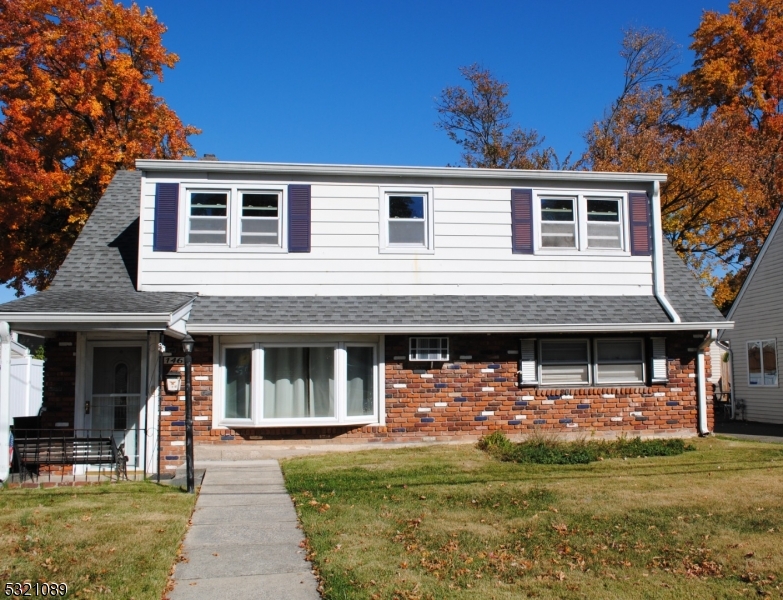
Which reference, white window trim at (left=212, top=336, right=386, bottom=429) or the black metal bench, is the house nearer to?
white window trim at (left=212, top=336, right=386, bottom=429)

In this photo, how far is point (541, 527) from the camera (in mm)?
8180

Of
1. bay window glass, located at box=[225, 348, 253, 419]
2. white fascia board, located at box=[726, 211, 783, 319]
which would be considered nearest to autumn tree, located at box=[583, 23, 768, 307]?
white fascia board, located at box=[726, 211, 783, 319]

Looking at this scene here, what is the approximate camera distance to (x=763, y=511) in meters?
8.80

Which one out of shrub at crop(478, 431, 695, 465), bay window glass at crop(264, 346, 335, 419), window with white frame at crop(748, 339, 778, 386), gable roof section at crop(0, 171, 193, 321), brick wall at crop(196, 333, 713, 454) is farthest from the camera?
window with white frame at crop(748, 339, 778, 386)

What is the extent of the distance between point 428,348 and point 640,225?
501 centimetres

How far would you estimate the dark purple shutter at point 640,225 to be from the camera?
15500 millimetres

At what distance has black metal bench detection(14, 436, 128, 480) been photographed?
38.1 ft

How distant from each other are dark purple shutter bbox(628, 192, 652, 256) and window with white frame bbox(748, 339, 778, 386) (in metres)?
8.33

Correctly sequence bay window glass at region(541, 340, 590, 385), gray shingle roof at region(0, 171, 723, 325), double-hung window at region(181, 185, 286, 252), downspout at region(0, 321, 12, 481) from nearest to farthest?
downspout at region(0, 321, 12, 481) → gray shingle roof at region(0, 171, 723, 325) → double-hung window at region(181, 185, 286, 252) → bay window glass at region(541, 340, 590, 385)

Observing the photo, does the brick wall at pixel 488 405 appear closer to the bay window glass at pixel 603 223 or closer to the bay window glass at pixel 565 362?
the bay window glass at pixel 565 362

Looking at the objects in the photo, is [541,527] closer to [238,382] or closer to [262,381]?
[262,381]

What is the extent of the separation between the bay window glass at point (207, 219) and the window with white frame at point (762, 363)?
50.5 ft

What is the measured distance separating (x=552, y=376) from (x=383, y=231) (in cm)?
413

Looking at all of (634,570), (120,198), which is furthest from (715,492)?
(120,198)
